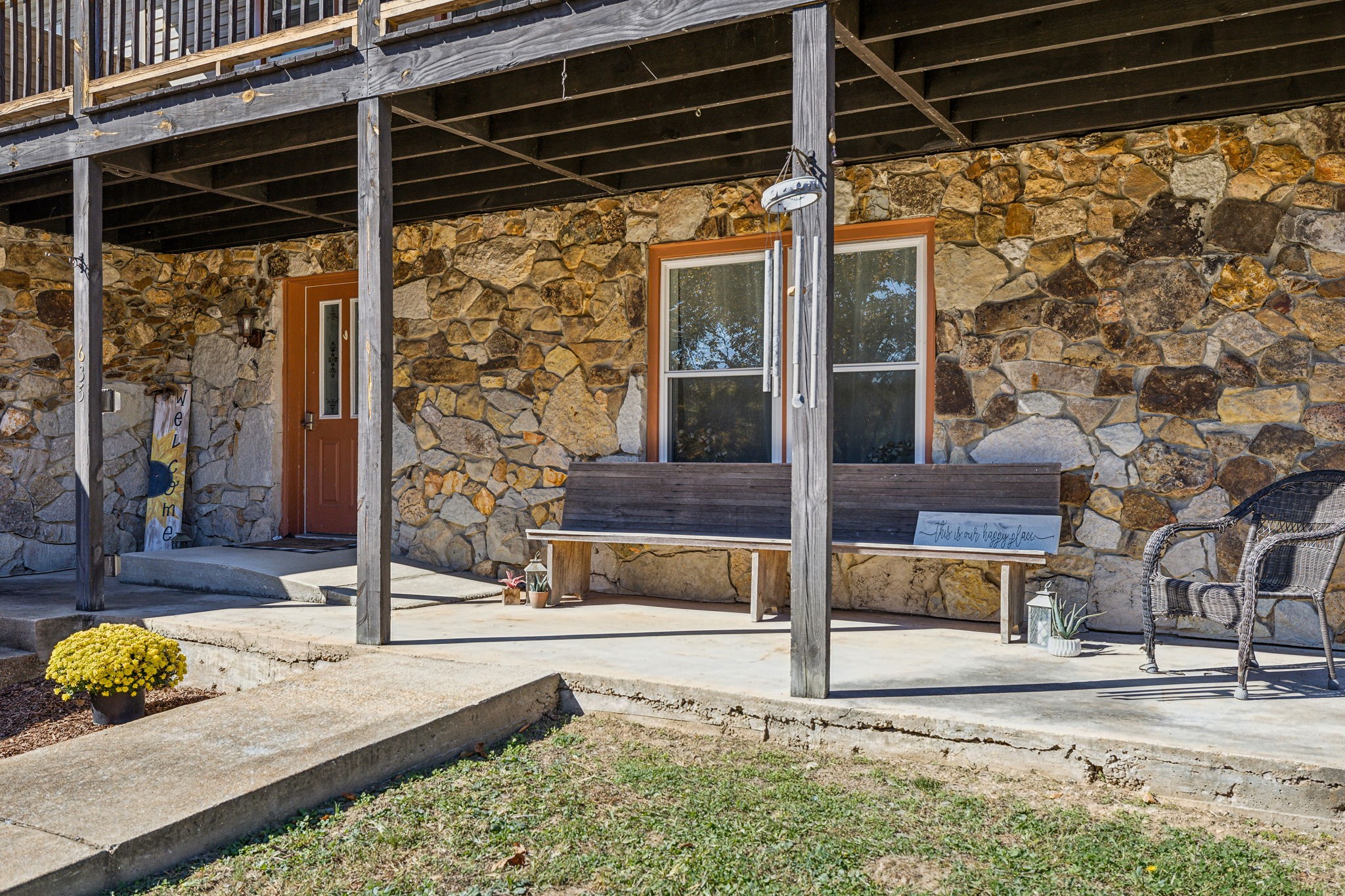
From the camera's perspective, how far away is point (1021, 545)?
193 inches

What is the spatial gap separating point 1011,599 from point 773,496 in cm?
142

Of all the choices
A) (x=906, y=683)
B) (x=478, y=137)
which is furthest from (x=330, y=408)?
(x=906, y=683)

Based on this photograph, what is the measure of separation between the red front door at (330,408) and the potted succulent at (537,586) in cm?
235

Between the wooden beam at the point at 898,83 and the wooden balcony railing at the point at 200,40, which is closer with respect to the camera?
the wooden beam at the point at 898,83

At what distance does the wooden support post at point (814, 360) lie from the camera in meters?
3.45

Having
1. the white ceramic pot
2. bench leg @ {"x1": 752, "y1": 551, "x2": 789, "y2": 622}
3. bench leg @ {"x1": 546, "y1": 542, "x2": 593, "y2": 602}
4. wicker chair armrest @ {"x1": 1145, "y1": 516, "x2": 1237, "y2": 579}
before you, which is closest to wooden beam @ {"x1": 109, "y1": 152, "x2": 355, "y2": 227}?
bench leg @ {"x1": 546, "y1": 542, "x2": 593, "y2": 602}

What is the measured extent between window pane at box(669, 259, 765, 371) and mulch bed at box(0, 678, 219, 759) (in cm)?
329

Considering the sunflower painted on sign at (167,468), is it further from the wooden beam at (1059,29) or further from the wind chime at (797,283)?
the wooden beam at (1059,29)

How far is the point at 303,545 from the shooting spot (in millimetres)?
7168

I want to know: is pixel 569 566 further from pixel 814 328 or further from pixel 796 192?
pixel 796 192

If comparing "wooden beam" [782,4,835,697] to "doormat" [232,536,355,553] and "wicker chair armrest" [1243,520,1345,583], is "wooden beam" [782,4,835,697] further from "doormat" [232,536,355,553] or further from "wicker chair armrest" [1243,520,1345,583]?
"doormat" [232,536,355,553]

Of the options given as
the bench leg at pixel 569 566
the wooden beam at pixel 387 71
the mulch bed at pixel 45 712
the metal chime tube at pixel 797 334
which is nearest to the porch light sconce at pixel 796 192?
the metal chime tube at pixel 797 334

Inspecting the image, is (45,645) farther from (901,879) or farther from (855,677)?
(901,879)

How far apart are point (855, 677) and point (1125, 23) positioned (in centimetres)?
277
